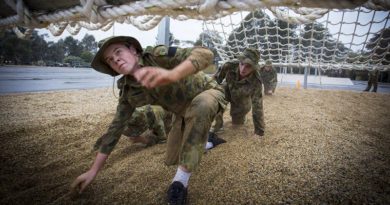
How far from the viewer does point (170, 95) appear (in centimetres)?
190

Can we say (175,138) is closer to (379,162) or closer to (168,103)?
Result: (168,103)

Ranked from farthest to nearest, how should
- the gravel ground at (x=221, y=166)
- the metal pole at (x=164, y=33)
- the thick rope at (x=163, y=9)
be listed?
the metal pole at (x=164, y=33) → the gravel ground at (x=221, y=166) → the thick rope at (x=163, y=9)

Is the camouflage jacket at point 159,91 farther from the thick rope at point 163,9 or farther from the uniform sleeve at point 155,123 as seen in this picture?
the uniform sleeve at point 155,123

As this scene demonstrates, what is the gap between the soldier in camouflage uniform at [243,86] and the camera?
122 inches

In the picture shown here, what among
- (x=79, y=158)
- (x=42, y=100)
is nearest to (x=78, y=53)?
(x=42, y=100)

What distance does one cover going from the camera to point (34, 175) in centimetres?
195

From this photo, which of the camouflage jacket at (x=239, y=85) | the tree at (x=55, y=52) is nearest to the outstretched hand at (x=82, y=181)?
the camouflage jacket at (x=239, y=85)

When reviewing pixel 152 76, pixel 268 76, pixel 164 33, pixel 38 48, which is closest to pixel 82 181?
pixel 152 76

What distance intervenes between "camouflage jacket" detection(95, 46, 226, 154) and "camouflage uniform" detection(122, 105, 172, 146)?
0.76 meters

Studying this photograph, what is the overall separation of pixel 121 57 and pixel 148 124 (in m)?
1.27

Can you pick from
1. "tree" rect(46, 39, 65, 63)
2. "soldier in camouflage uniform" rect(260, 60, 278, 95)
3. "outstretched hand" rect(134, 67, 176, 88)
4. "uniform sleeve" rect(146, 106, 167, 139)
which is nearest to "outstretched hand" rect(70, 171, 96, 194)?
"outstretched hand" rect(134, 67, 176, 88)

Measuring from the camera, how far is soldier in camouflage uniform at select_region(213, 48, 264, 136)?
10.2 feet

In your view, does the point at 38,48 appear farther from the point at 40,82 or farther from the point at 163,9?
the point at 163,9

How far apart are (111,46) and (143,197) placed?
96 centimetres
